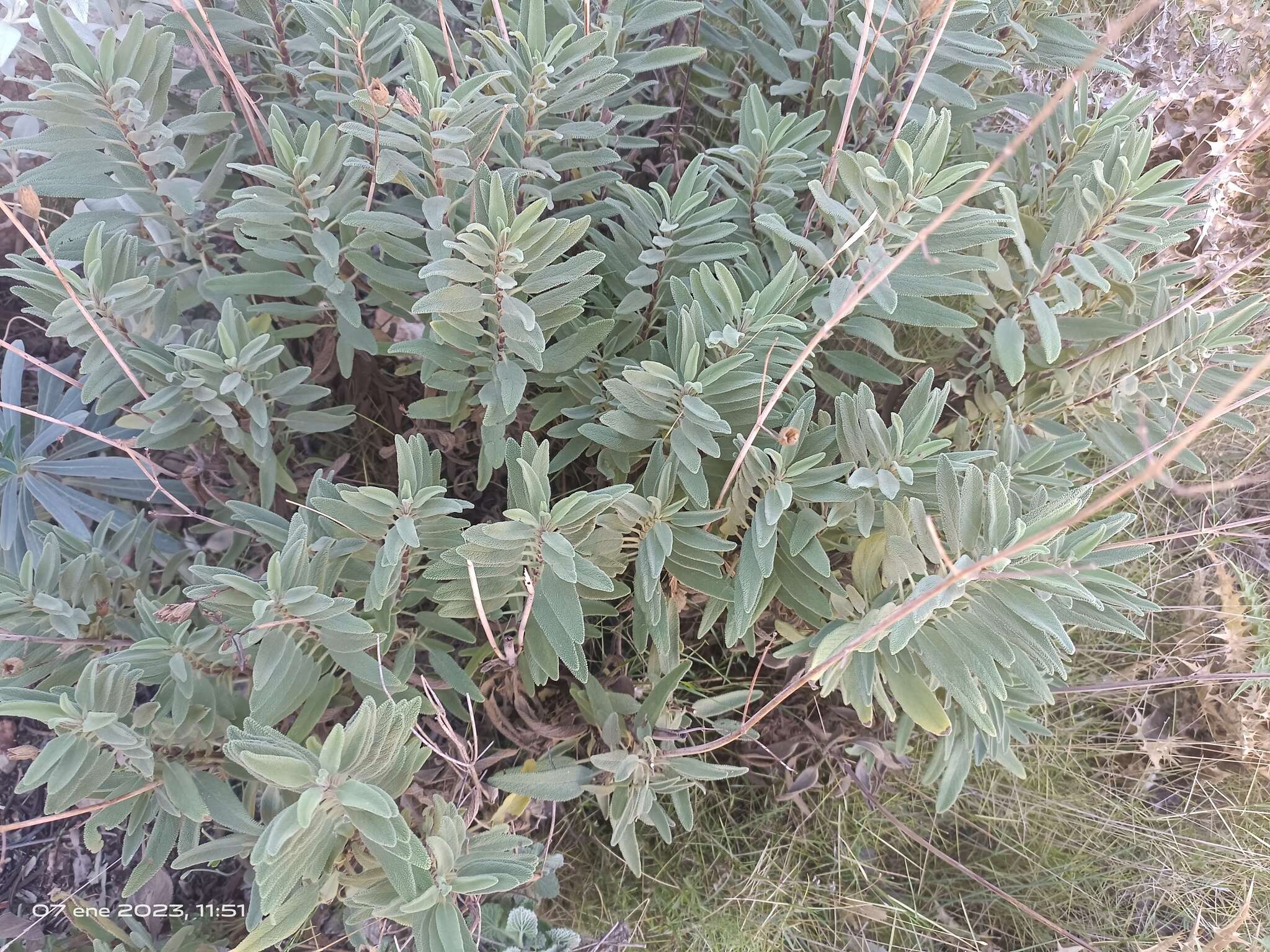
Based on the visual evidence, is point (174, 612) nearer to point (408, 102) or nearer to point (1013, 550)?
point (408, 102)

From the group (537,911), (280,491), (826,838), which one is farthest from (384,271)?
(826,838)

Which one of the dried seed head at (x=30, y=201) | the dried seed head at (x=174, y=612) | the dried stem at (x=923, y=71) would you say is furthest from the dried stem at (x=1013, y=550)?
the dried seed head at (x=30, y=201)

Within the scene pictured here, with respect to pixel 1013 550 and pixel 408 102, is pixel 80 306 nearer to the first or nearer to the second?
pixel 408 102

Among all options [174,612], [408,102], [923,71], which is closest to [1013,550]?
[923,71]

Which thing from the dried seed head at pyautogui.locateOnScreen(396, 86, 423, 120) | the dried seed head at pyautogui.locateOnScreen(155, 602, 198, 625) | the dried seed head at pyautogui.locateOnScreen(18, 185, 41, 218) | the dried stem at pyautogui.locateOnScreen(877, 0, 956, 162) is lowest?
the dried seed head at pyautogui.locateOnScreen(155, 602, 198, 625)

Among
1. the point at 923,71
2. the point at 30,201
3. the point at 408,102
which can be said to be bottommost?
the point at 30,201

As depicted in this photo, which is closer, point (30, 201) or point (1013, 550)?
point (1013, 550)

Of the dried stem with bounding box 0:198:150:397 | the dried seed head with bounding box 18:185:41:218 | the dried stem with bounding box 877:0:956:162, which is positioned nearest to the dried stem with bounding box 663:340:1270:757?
the dried stem with bounding box 877:0:956:162

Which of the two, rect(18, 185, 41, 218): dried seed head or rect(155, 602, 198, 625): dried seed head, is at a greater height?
rect(18, 185, 41, 218): dried seed head

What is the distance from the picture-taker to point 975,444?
1992 millimetres

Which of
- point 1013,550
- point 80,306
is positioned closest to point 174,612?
point 80,306

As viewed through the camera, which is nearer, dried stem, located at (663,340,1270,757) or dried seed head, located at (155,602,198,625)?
dried stem, located at (663,340,1270,757)

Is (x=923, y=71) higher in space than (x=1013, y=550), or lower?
higher

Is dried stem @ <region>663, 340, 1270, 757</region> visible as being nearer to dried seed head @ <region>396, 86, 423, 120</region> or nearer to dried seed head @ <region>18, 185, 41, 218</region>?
dried seed head @ <region>396, 86, 423, 120</region>
